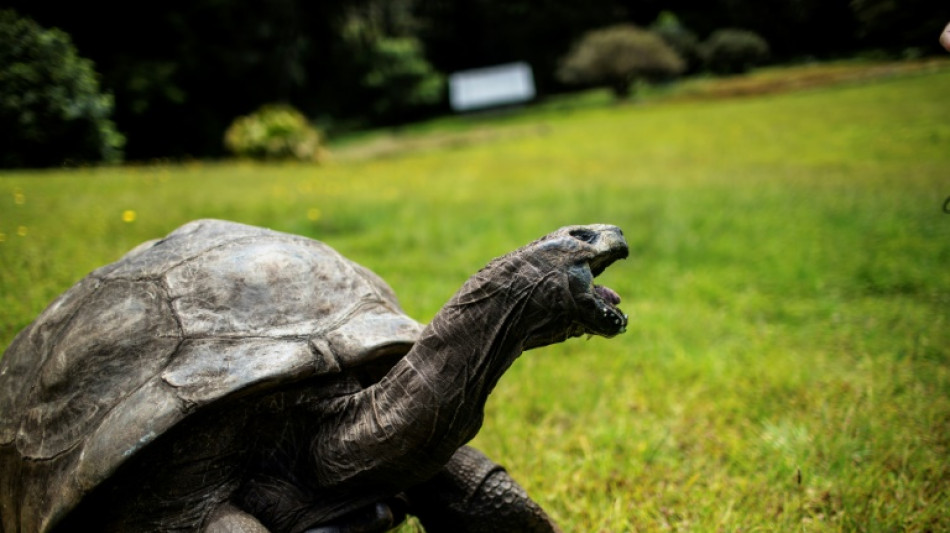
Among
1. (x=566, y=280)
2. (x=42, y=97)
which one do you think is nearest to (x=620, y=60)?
(x=42, y=97)

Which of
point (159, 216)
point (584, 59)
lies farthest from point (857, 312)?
point (584, 59)

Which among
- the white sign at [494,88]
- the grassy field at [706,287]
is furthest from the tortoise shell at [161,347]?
the white sign at [494,88]

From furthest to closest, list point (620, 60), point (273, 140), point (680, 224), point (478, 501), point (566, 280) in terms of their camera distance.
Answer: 1. point (620, 60)
2. point (273, 140)
3. point (680, 224)
4. point (478, 501)
5. point (566, 280)

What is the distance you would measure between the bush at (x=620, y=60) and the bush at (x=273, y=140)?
304 inches

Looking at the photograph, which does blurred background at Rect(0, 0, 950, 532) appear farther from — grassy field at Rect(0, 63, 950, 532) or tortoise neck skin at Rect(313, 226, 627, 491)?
tortoise neck skin at Rect(313, 226, 627, 491)

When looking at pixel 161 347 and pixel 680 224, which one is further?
pixel 680 224

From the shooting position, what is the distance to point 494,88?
87.4ft

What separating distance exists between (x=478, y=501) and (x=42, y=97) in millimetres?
3153

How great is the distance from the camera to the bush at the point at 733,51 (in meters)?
5.91

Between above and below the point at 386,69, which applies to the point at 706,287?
below

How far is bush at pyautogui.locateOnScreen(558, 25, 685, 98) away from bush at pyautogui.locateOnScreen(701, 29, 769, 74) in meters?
3.69

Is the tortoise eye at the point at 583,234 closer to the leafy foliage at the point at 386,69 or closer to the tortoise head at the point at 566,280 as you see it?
the tortoise head at the point at 566,280

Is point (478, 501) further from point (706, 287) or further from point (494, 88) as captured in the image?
point (494, 88)

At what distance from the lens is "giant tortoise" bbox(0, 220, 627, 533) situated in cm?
139
